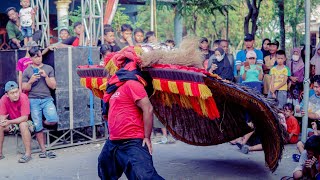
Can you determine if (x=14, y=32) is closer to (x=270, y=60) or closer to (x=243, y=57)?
(x=243, y=57)

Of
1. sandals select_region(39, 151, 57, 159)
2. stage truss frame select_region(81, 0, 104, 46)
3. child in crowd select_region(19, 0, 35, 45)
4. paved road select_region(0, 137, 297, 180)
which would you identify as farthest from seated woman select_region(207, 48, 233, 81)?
child in crowd select_region(19, 0, 35, 45)

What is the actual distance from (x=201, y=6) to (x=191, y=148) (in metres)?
5.91

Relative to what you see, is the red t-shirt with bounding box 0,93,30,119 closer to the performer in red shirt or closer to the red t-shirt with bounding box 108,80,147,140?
the performer in red shirt

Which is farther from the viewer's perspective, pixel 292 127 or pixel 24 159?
pixel 292 127

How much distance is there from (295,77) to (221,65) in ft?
4.30

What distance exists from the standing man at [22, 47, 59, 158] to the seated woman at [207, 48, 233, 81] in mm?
2805

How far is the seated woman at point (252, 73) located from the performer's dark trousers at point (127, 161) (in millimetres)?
4186

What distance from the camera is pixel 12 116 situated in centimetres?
739

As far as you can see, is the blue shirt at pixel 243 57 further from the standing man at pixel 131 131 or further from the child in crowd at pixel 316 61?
the standing man at pixel 131 131

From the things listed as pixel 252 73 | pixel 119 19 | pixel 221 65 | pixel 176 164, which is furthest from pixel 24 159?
pixel 119 19

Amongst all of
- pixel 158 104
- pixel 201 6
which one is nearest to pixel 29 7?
pixel 201 6

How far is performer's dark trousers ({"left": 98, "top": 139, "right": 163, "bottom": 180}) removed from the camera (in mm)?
4371

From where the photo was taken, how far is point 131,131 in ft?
14.9

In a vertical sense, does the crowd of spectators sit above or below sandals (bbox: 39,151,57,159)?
above
